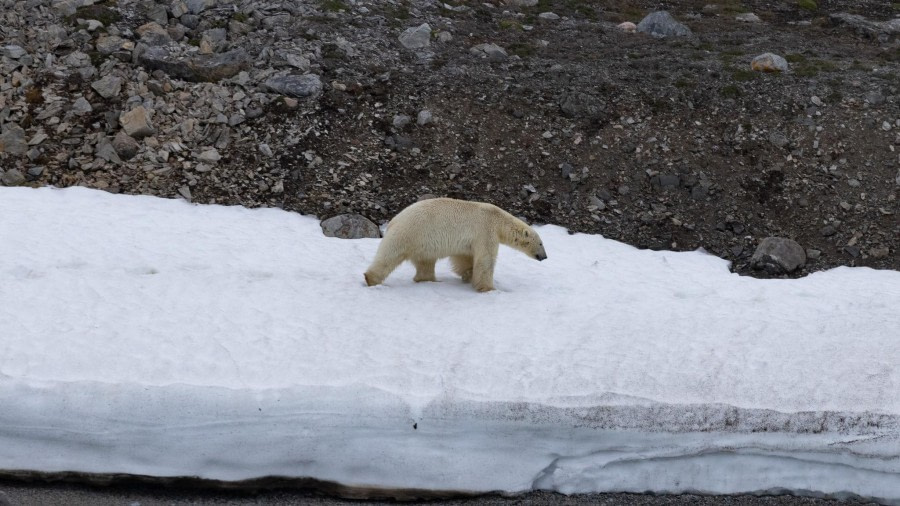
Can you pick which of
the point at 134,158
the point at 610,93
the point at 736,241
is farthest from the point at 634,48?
the point at 134,158

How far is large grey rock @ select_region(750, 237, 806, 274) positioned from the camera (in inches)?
547

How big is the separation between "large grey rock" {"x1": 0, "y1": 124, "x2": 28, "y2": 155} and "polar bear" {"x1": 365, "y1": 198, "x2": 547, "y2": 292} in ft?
26.8

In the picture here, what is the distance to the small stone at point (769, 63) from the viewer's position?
18.5 meters

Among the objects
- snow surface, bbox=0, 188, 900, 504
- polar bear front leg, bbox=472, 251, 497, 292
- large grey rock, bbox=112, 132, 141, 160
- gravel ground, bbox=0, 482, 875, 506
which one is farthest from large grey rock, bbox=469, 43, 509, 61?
gravel ground, bbox=0, 482, 875, 506

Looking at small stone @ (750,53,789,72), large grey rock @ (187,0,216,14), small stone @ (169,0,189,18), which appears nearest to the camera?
small stone @ (169,0,189,18)

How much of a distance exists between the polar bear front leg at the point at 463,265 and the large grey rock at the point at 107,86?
8.56m

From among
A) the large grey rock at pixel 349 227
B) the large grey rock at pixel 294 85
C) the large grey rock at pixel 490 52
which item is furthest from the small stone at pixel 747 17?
the large grey rock at pixel 349 227

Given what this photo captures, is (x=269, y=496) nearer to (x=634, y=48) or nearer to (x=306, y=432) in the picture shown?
(x=306, y=432)

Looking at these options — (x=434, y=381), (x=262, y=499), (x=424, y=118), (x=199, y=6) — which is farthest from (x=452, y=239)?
(x=199, y=6)

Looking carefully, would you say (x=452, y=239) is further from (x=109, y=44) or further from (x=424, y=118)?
(x=109, y=44)

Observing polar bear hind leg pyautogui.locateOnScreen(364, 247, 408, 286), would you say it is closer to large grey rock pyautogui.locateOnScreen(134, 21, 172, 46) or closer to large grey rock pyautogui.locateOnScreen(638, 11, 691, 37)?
large grey rock pyautogui.locateOnScreen(134, 21, 172, 46)

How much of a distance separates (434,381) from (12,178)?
9723mm

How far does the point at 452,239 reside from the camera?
10508 mm

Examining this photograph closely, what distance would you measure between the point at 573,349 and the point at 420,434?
7.27 feet
